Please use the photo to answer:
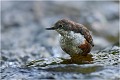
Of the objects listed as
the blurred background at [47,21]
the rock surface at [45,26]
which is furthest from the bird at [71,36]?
the blurred background at [47,21]

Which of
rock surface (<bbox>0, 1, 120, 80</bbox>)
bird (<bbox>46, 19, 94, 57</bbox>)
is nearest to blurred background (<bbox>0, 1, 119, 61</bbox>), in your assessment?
rock surface (<bbox>0, 1, 120, 80</bbox>)

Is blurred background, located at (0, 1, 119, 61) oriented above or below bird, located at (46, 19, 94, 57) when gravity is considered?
above

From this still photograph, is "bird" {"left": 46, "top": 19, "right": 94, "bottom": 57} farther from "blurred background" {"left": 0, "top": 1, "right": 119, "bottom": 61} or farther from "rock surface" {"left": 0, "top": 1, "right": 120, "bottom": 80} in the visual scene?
"blurred background" {"left": 0, "top": 1, "right": 119, "bottom": 61}

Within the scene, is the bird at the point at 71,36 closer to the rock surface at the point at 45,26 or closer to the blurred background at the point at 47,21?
the rock surface at the point at 45,26

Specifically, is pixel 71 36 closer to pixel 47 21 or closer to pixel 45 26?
pixel 45 26

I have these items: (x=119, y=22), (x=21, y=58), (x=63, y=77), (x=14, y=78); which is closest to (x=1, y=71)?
(x=14, y=78)

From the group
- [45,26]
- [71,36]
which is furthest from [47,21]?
[71,36]
